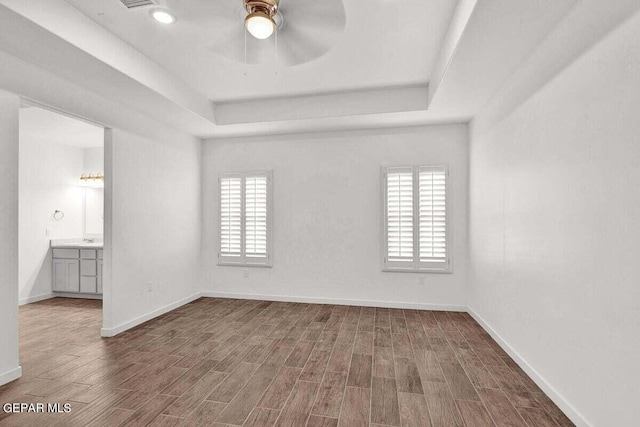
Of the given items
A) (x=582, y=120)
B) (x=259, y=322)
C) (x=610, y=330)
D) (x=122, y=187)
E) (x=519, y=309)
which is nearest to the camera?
(x=610, y=330)

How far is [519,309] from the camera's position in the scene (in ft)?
9.41

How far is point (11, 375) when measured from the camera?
2572 millimetres

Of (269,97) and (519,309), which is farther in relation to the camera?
(269,97)

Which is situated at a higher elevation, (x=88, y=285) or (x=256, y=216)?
(x=256, y=216)

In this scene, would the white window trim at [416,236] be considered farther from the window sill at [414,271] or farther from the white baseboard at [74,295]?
the white baseboard at [74,295]

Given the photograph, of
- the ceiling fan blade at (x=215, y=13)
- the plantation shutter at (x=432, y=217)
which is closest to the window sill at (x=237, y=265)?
the plantation shutter at (x=432, y=217)

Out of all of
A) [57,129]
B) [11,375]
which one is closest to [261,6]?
A: [11,375]

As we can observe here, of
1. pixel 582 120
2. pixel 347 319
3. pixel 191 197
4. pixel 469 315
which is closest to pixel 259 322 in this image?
pixel 347 319

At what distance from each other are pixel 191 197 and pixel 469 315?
4.39m

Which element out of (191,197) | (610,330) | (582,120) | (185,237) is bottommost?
(610,330)

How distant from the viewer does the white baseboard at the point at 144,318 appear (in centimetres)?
355

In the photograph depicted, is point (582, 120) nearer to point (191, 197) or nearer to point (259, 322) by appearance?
point (259, 322)

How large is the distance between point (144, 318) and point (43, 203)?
3192 millimetres

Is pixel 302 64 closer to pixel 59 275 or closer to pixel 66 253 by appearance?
pixel 66 253
